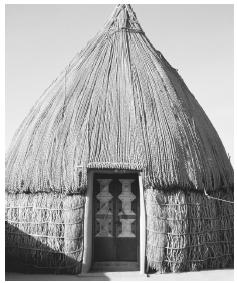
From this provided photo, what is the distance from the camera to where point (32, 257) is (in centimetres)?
925

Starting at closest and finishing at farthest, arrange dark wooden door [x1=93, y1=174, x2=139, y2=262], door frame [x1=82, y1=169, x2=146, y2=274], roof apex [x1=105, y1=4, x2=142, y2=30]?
1. door frame [x1=82, y1=169, x2=146, y2=274]
2. dark wooden door [x1=93, y1=174, x2=139, y2=262]
3. roof apex [x1=105, y1=4, x2=142, y2=30]

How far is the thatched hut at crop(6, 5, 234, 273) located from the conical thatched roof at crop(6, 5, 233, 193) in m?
0.03

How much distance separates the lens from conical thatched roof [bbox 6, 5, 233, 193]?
9156 millimetres

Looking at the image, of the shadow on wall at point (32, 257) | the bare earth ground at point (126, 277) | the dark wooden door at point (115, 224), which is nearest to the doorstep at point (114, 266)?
the dark wooden door at point (115, 224)

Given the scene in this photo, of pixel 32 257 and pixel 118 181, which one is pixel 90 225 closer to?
pixel 118 181

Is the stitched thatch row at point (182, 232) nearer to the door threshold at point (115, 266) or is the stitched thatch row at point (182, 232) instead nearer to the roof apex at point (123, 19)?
the door threshold at point (115, 266)

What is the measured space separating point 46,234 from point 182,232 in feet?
9.79

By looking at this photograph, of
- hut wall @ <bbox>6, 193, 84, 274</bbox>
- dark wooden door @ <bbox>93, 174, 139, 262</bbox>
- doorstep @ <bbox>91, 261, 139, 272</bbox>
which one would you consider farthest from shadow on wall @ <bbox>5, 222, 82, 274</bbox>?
dark wooden door @ <bbox>93, 174, 139, 262</bbox>

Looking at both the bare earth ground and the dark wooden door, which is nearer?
the bare earth ground

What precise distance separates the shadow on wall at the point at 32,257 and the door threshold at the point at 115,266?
548mm

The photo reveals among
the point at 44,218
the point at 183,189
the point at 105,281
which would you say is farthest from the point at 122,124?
the point at 105,281

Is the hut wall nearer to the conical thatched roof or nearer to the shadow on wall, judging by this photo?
the shadow on wall

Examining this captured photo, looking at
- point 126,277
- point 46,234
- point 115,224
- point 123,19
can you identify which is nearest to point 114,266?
point 126,277

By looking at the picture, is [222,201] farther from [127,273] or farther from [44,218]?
[44,218]
